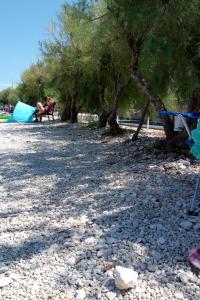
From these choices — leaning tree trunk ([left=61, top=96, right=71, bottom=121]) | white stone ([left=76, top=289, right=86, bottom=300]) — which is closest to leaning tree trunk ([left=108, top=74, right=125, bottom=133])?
white stone ([left=76, top=289, right=86, bottom=300])

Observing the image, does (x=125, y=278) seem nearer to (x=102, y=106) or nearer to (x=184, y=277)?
(x=184, y=277)

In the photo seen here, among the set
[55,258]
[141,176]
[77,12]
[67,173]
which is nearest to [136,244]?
[55,258]

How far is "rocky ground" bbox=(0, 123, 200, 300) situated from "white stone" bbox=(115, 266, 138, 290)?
4 centimetres

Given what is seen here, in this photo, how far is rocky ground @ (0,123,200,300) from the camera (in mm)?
3387

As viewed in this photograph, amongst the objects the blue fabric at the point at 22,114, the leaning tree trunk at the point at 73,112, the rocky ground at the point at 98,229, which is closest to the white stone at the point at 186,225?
→ the rocky ground at the point at 98,229

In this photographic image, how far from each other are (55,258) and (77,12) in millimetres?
6133

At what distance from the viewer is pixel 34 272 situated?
3.66m

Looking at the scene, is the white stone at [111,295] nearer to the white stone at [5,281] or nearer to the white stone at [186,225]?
the white stone at [5,281]

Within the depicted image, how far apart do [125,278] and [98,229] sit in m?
1.23

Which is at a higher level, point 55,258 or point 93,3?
point 93,3

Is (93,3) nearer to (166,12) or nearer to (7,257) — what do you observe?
(166,12)

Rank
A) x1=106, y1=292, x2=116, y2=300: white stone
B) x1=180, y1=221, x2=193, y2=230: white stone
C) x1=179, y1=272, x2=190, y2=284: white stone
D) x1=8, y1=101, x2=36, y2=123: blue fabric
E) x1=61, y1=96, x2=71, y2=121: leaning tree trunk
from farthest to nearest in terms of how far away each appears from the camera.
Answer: x1=8, y1=101, x2=36, y2=123: blue fabric, x1=61, y1=96, x2=71, y2=121: leaning tree trunk, x1=180, y1=221, x2=193, y2=230: white stone, x1=179, y1=272, x2=190, y2=284: white stone, x1=106, y1=292, x2=116, y2=300: white stone

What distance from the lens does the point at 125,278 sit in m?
3.30

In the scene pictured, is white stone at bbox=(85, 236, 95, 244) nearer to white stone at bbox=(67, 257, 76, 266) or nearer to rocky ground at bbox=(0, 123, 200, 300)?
rocky ground at bbox=(0, 123, 200, 300)
